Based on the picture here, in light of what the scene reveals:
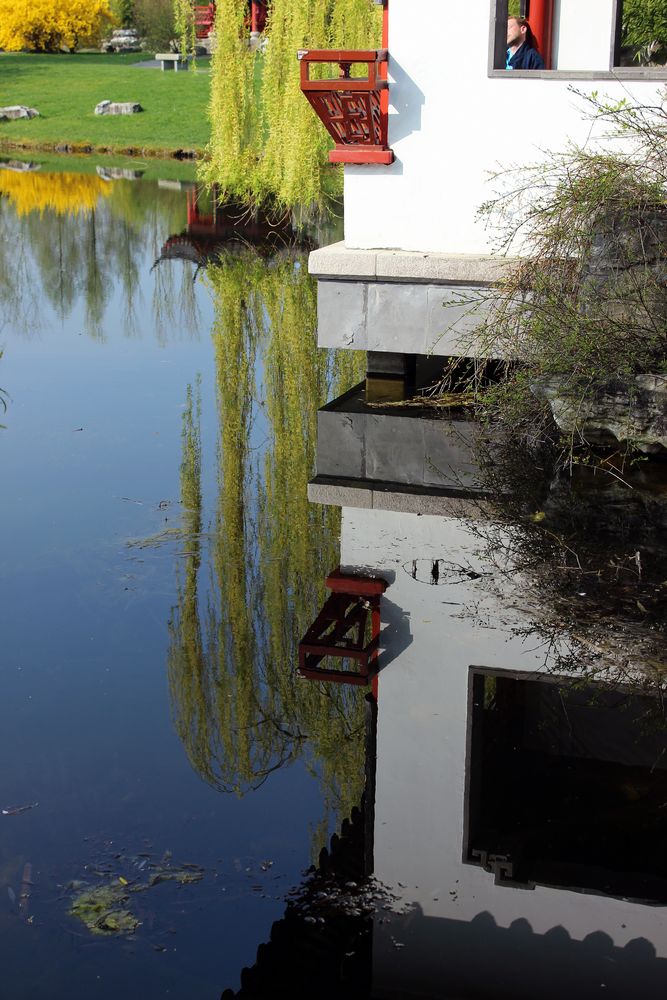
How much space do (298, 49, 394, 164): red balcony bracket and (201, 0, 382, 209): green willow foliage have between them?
822 cm

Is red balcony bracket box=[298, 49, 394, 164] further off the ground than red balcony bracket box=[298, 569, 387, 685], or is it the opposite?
red balcony bracket box=[298, 49, 394, 164]

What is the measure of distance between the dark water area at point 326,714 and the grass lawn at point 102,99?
2480 centimetres

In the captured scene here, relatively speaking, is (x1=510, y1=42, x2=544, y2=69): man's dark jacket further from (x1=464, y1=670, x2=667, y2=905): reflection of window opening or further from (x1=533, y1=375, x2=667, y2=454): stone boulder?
(x1=464, y1=670, x2=667, y2=905): reflection of window opening

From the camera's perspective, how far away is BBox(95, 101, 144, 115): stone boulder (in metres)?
37.5

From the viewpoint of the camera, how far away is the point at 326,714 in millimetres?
4570

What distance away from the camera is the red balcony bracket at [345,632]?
15.9 ft

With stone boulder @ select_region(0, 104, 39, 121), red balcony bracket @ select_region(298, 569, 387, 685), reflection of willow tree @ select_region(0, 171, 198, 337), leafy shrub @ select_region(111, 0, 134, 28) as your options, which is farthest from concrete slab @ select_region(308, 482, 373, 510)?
leafy shrub @ select_region(111, 0, 134, 28)

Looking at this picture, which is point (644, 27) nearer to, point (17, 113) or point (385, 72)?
point (17, 113)

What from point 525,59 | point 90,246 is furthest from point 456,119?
point 90,246

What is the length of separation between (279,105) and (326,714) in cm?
1502

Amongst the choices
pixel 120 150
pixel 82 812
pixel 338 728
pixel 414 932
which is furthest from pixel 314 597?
pixel 120 150

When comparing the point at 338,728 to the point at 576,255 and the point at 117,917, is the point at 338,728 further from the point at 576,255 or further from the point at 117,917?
the point at 576,255

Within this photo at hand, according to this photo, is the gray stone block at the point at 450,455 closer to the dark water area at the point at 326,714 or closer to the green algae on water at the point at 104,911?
the dark water area at the point at 326,714

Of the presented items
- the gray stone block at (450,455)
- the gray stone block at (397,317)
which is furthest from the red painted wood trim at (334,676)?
the gray stone block at (397,317)
